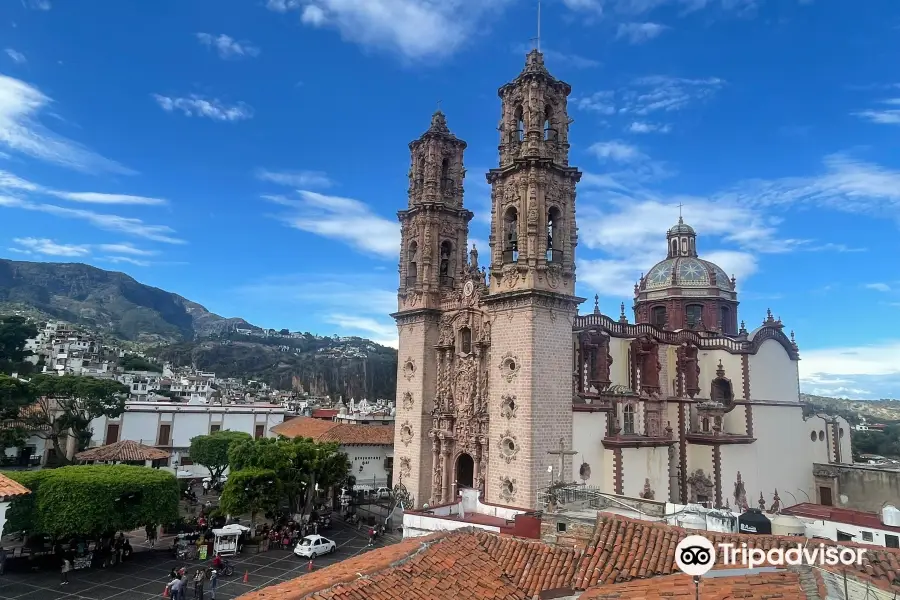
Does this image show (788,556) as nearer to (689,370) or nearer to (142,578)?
(142,578)

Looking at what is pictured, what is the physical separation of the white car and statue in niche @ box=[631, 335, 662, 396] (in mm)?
17986

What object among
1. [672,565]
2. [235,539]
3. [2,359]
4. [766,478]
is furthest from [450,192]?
[2,359]

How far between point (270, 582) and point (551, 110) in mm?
24538

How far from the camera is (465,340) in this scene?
31.2 metres

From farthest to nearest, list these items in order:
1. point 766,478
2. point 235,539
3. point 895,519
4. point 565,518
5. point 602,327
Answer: point 766,478 < point 602,327 < point 235,539 < point 895,519 < point 565,518

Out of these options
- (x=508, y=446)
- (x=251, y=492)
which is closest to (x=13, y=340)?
(x=251, y=492)

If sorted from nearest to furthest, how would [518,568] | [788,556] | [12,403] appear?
[788,556] → [518,568] → [12,403]

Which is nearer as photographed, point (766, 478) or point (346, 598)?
point (346, 598)

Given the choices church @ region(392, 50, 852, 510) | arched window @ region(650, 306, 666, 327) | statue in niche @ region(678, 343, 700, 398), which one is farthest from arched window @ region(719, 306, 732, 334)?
statue in niche @ region(678, 343, 700, 398)

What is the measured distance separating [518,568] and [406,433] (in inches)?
849

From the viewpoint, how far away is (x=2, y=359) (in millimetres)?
56781

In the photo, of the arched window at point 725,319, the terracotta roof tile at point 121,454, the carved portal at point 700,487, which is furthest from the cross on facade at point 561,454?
the terracotta roof tile at point 121,454

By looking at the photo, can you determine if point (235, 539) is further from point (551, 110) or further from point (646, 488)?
point (551, 110)

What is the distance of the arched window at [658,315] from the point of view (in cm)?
4162
